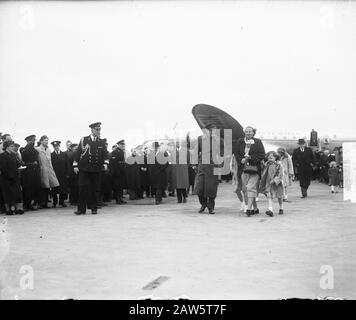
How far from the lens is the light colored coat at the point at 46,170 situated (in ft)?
44.8

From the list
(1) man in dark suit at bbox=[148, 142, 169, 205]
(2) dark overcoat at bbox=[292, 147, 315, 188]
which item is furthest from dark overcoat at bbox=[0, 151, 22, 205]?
(2) dark overcoat at bbox=[292, 147, 315, 188]

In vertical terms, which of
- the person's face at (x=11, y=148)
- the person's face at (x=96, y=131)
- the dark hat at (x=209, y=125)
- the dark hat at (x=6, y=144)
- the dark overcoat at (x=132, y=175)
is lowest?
the dark overcoat at (x=132, y=175)

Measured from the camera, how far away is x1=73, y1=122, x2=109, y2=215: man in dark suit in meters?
12.0

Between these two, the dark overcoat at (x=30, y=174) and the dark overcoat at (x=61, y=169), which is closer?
the dark overcoat at (x=30, y=174)

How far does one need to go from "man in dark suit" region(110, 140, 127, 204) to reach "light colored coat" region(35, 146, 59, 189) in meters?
1.90

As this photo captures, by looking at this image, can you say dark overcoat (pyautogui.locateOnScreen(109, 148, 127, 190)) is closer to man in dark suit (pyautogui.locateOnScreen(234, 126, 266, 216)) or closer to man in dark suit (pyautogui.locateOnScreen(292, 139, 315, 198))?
man in dark suit (pyautogui.locateOnScreen(234, 126, 266, 216))

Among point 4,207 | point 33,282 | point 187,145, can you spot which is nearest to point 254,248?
point 33,282

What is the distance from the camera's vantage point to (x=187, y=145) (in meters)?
17.2

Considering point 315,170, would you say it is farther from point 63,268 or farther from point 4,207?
point 63,268

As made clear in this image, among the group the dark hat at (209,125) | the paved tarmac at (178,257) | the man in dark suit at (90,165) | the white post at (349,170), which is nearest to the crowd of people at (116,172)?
the man in dark suit at (90,165)

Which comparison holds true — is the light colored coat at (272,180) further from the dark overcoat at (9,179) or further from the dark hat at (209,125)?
the dark overcoat at (9,179)

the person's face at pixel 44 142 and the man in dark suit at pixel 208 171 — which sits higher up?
the person's face at pixel 44 142

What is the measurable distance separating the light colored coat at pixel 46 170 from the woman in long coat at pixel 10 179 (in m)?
1.48
